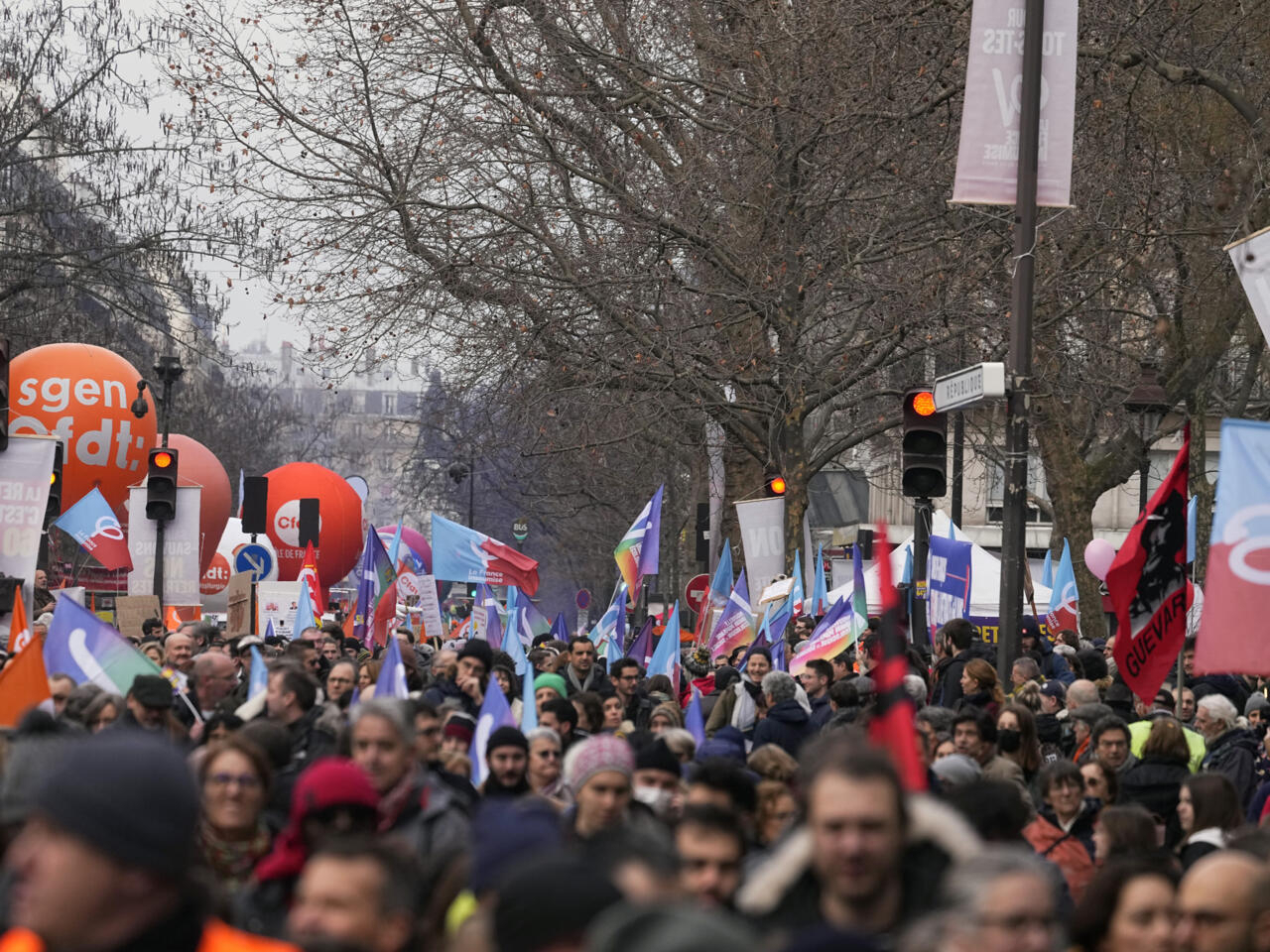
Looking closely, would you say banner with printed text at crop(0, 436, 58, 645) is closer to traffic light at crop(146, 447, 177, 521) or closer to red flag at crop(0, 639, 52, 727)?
red flag at crop(0, 639, 52, 727)

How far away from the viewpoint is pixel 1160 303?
24.6m

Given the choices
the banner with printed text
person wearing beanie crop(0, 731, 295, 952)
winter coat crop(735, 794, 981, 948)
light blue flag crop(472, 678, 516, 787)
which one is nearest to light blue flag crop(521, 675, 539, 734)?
light blue flag crop(472, 678, 516, 787)

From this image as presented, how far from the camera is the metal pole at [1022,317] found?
1176 centimetres

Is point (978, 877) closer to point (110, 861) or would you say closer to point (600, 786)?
point (110, 861)

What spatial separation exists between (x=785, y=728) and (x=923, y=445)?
358cm

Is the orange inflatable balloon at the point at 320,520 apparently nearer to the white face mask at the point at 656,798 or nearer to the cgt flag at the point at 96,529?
the cgt flag at the point at 96,529

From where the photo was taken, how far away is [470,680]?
11.0 m

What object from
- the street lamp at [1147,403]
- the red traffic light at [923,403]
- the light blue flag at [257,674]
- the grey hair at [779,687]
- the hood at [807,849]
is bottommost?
the grey hair at [779,687]

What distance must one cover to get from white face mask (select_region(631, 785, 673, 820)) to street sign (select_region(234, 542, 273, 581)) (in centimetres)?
1621

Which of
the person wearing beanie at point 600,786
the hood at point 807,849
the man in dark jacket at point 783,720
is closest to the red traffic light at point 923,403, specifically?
the man in dark jacket at point 783,720

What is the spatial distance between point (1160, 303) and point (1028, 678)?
1296 cm

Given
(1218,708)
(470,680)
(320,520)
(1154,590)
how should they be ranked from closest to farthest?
(1218,708) < (1154,590) < (470,680) < (320,520)

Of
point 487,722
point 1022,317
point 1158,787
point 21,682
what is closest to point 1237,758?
point 1158,787

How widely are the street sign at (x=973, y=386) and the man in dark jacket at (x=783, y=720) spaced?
215cm
